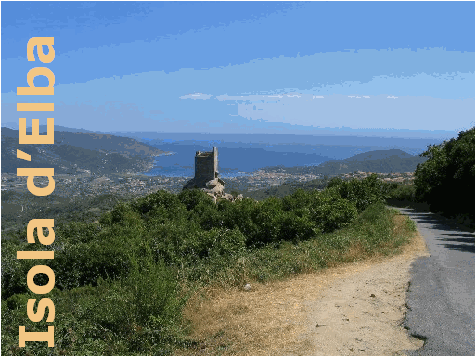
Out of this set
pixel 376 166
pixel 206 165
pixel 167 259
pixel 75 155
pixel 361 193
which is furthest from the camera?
pixel 75 155

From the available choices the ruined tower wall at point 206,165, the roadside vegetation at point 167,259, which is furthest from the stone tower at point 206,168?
the roadside vegetation at point 167,259

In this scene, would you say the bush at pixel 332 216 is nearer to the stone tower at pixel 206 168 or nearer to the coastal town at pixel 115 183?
the stone tower at pixel 206 168

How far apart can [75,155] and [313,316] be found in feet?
364

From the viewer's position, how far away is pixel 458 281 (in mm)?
7918

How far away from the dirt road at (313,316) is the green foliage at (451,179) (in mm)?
10409

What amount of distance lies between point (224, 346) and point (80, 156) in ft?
365

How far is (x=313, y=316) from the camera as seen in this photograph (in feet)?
22.0

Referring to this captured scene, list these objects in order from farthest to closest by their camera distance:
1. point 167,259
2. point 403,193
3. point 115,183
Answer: point 115,183 → point 403,193 → point 167,259

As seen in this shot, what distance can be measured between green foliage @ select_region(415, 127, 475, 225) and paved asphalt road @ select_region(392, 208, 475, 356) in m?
7.63

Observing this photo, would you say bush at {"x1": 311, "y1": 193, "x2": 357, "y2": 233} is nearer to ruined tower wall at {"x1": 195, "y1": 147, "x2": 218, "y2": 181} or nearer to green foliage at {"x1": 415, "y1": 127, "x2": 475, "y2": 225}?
green foliage at {"x1": 415, "y1": 127, "x2": 475, "y2": 225}

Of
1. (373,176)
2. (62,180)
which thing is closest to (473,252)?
(373,176)

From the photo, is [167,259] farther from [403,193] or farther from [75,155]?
[75,155]

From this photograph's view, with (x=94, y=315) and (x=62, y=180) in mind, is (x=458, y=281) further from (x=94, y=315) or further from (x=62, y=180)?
(x=62, y=180)

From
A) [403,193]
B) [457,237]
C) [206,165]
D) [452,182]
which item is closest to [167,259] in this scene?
[457,237]
